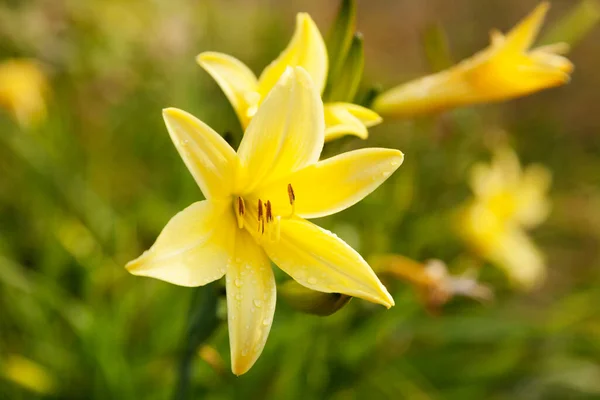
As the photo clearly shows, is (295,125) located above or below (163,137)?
above

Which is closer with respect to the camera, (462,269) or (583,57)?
(462,269)

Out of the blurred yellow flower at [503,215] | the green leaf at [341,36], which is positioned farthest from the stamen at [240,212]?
the blurred yellow flower at [503,215]

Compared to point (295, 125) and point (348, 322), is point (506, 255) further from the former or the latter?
point (295, 125)

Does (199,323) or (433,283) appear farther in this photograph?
(433,283)

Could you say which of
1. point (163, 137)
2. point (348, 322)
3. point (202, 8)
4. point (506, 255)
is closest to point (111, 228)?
point (163, 137)

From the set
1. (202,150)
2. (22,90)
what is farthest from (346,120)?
(22,90)

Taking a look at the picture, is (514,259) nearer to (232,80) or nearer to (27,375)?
(232,80)

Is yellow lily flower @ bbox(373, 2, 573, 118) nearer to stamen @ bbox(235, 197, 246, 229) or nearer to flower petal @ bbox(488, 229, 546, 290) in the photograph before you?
stamen @ bbox(235, 197, 246, 229)
